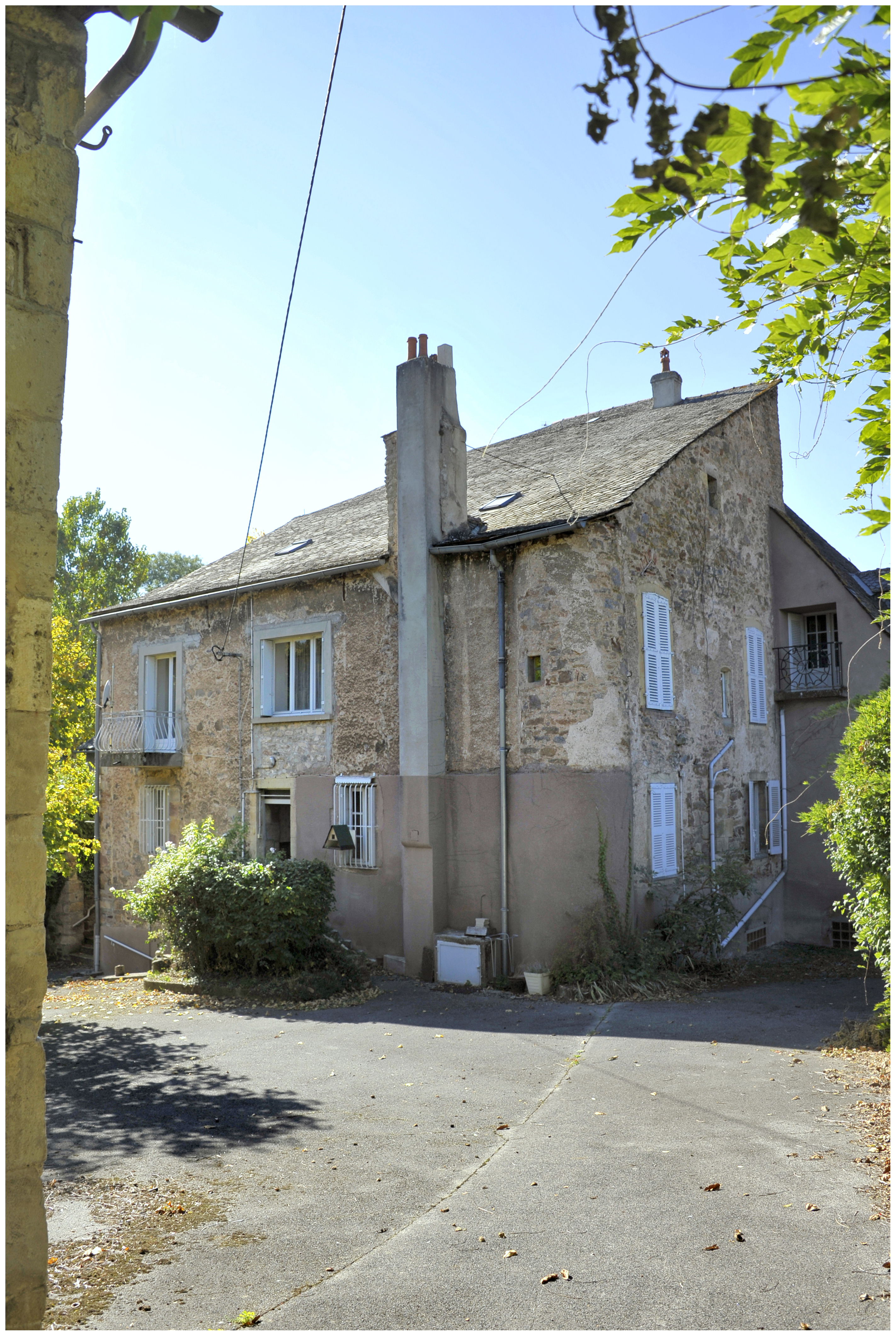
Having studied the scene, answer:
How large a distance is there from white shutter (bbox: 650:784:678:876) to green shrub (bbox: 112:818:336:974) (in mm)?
4389

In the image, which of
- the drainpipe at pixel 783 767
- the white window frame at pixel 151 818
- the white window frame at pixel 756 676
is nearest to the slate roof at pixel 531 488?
the white window frame at pixel 151 818

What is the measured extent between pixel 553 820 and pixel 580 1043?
3340 millimetres

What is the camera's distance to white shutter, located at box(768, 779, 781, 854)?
643 inches

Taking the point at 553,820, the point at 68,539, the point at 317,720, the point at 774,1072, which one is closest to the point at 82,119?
the point at 774,1072

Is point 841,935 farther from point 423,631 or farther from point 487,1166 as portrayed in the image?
point 487,1166

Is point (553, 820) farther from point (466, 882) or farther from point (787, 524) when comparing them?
point (787, 524)

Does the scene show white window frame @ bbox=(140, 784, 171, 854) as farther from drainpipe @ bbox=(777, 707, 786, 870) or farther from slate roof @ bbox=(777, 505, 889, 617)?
slate roof @ bbox=(777, 505, 889, 617)

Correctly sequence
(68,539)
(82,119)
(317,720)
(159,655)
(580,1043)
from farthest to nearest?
(68,539) < (159,655) < (317,720) < (580,1043) < (82,119)

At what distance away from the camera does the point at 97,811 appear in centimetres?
1823

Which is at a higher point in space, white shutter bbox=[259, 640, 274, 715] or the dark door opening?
white shutter bbox=[259, 640, 274, 715]

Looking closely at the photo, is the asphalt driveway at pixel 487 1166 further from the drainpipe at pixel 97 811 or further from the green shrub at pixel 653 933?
the drainpipe at pixel 97 811

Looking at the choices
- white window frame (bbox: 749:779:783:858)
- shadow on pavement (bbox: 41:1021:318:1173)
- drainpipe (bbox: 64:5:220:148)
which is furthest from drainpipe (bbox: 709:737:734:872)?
drainpipe (bbox: 64:5:220:148)

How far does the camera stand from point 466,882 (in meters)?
12.6

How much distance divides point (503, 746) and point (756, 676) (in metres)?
6.23
